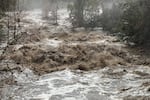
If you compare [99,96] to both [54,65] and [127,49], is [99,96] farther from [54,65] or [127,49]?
[127,49]

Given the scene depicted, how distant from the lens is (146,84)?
39.5 ft

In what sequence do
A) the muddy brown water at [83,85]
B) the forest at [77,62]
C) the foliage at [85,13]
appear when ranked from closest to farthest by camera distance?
the muddy brown water at [83,85] < the forest at [77,62] < the foliage at [85,13]

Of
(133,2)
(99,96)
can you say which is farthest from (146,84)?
(133,2)

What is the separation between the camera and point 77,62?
16.1 metres

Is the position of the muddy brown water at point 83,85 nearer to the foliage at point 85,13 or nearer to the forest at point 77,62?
the forest at point 77,62

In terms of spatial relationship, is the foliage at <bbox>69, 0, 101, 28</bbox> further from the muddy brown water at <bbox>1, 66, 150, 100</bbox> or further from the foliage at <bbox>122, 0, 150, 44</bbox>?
the muddy brown water at <bbox>1, 66, 150, 100</bbox>

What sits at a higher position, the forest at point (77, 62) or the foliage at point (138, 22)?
the foliage at point (138, 22)

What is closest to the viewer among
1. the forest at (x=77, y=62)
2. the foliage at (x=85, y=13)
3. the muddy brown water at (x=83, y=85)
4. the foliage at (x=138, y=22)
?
the muddy brown water at (x=83, y=85)

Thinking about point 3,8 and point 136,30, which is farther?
point 136,30

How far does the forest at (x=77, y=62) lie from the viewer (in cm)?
1172

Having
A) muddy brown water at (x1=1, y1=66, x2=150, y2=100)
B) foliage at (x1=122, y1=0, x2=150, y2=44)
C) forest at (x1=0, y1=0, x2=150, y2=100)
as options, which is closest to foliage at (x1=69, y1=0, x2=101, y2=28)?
forest at (x1=0, y1=0, x2=150, y2=100)

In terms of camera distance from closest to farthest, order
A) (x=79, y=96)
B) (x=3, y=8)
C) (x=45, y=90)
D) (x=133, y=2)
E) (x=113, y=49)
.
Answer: (x=79, y=96)
(x=45, y=90)
(x=3, y=8)
(x=113, y=49)
(x=133, y=2)

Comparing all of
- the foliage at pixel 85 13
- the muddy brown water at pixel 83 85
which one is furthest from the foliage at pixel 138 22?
the foliage at pixel 85 13

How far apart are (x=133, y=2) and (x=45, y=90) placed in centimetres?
973
